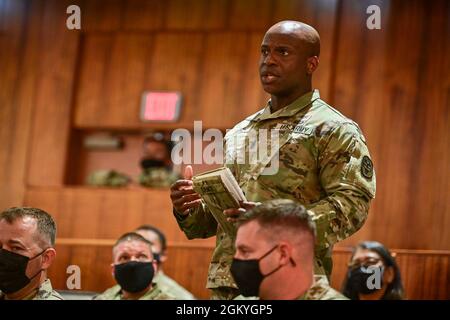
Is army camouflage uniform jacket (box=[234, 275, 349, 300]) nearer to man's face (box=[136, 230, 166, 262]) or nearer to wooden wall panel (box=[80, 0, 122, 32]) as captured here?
man's face (box=[136, 230, 166, 262])

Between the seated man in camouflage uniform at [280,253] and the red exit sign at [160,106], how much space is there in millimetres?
4835

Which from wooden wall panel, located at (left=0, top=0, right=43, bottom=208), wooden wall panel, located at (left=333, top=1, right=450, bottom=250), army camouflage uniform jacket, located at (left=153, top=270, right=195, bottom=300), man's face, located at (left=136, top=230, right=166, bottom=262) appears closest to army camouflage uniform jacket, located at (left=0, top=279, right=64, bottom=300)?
army camouflage uniform jacket, located at (left=153, top=270, right=195, bottom=300)

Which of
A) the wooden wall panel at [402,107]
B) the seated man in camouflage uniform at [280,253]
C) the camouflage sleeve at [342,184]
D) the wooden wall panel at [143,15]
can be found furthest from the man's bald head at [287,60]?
A: the wooden wall panel at [143,15]

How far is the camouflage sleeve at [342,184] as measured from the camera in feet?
8.90

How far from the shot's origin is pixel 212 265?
2918 mm

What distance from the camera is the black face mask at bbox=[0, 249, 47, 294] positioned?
3.12 metres

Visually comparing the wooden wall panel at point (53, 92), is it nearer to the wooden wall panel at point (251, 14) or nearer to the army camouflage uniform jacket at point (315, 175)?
the wooden wall panel at point (251, 14)

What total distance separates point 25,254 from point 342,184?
44.7 inches

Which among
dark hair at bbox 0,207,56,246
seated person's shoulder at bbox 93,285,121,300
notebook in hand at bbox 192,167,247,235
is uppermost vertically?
notebook in hand at bbox 192,167,247,235

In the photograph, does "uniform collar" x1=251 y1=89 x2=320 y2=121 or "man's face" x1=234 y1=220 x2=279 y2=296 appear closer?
"man's face" x1=234 y1=220 x2=279 y2=296

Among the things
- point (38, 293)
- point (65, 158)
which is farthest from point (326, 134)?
point (65, 158)

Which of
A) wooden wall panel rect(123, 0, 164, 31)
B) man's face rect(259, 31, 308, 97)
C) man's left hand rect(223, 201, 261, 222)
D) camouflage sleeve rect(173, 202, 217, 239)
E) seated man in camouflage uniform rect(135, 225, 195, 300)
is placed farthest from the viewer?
wooden wall panel rect(123, 0, 164, 31)

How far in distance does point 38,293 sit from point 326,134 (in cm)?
112

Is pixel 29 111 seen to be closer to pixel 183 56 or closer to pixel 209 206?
pixel 183 56
